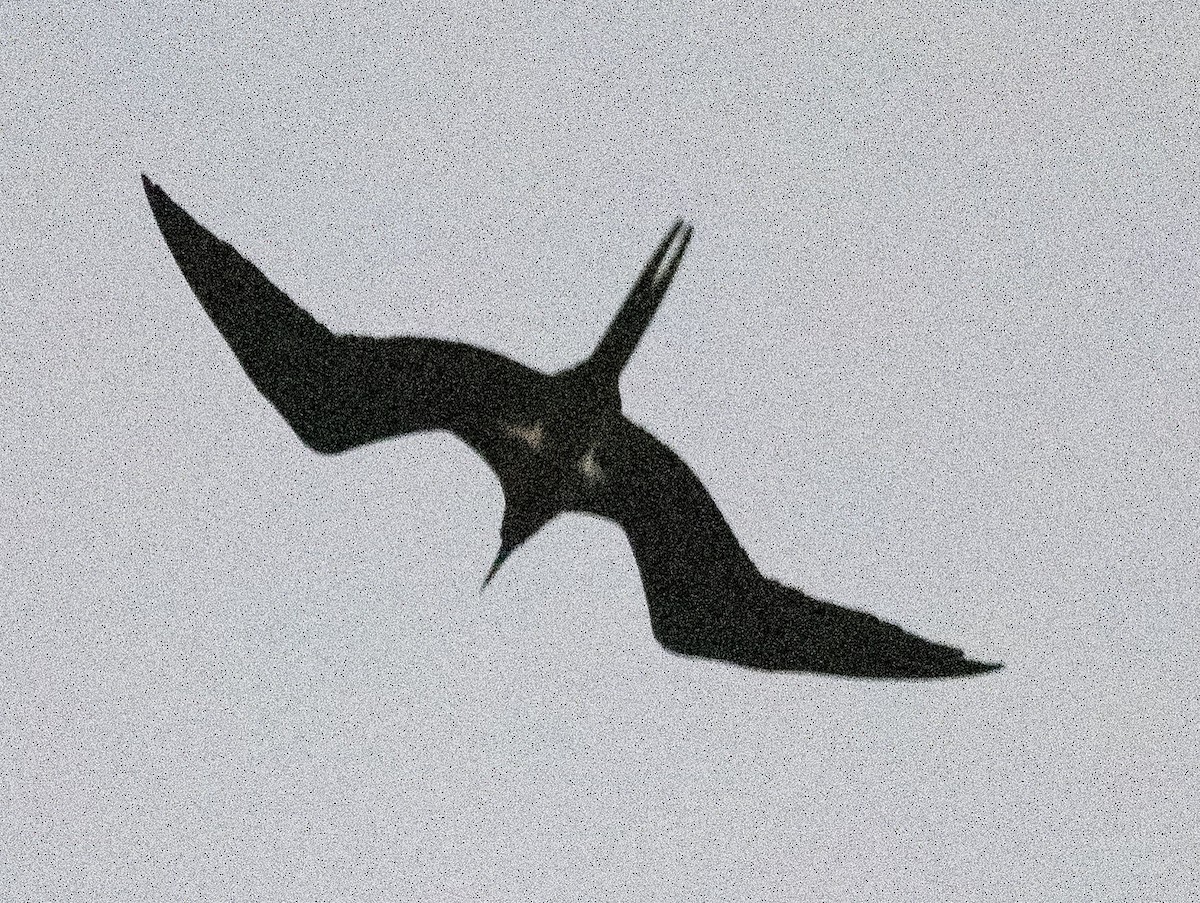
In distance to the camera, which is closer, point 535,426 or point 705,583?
point 535,426

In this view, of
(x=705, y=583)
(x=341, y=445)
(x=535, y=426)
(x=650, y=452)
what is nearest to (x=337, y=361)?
(x=341, y=445)

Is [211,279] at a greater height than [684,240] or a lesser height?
lesser

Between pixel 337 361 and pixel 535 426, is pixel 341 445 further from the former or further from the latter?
pixel 535 426

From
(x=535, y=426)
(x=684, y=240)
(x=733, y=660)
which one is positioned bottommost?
(x=733, y=660)

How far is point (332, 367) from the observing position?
46.3 feet

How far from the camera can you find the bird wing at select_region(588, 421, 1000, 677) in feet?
47.6

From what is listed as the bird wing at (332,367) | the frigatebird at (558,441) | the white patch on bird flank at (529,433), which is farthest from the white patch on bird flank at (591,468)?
the bird wing at (332,367)

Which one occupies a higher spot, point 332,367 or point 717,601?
point 332,367

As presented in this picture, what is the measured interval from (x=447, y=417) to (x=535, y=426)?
1.03m

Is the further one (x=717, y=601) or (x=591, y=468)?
(x=717, y=601)

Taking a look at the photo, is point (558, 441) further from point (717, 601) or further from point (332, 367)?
point (717, 601)

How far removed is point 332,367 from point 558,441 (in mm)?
2436

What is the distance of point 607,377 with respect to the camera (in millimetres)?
13141

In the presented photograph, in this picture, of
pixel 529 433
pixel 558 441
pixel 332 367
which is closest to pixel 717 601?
pixel 558 441
